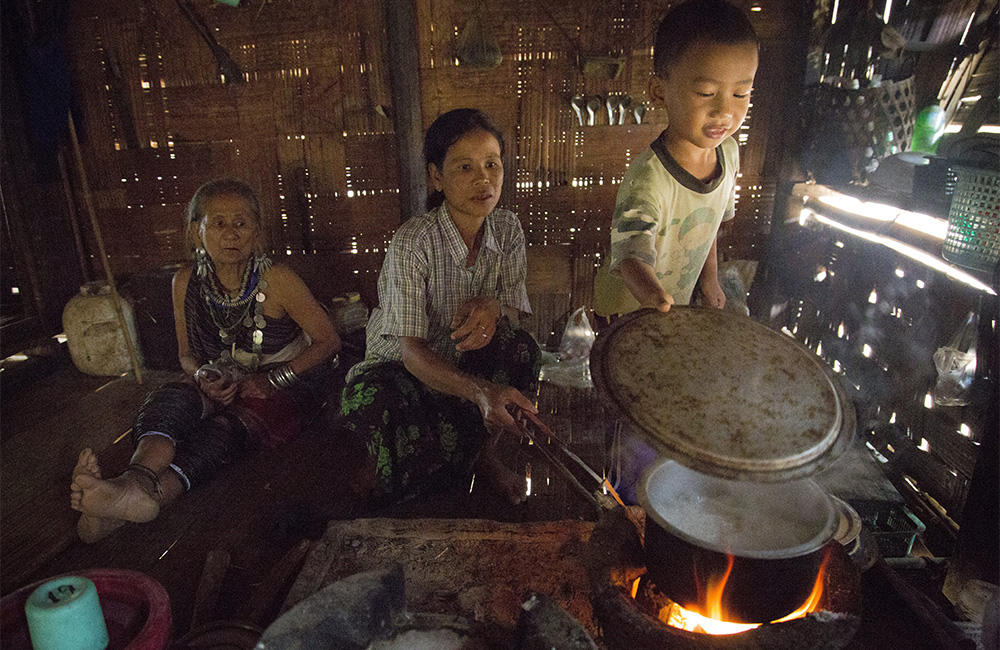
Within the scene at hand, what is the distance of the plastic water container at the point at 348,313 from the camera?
13.5 ft

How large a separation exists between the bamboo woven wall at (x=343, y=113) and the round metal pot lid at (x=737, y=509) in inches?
101

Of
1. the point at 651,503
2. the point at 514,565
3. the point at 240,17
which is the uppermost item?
the point at 240,17

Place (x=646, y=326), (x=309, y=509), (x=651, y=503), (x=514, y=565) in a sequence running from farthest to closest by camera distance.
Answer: (x=309, y=509)
(x=514, y=565)
(x=646, y=326)
(x=651, y=503)

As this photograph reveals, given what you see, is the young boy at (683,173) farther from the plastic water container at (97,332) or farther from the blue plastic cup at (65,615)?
the plastic water container at (97,332)

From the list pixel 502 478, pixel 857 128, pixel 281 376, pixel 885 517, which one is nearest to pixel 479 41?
pixel 857 128

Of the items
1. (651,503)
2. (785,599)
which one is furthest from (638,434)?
(785,599)

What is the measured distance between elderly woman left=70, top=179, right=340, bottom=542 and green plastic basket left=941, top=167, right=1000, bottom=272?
286 centimetres

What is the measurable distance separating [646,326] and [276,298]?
85.4 inches

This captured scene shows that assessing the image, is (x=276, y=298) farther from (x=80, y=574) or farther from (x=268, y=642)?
(x=268, y=642)

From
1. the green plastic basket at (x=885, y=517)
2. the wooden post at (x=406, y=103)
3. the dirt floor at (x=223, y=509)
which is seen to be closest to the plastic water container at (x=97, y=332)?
the dirt floor at (x=223, y=509)

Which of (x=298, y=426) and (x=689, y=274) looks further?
(x=298, y=426)

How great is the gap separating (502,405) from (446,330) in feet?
2.57

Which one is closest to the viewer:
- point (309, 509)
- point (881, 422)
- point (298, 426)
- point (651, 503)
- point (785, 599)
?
point (785, 599)

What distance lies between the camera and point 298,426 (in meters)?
3.39
